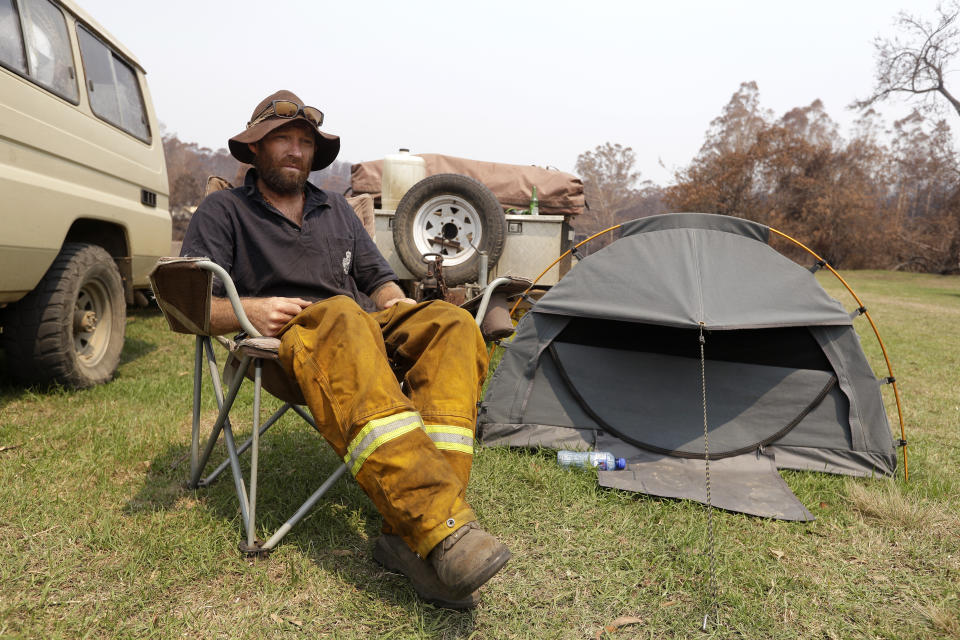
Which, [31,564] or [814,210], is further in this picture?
[814,210]

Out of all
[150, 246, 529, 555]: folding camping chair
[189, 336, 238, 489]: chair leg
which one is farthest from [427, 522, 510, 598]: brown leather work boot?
[189, 336, 238, 489]: chair leg

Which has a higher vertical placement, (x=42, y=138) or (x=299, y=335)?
(x=42, y=138)

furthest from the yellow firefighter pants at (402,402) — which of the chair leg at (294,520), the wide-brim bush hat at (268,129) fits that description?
the wide-brim bush hat at (268,129)

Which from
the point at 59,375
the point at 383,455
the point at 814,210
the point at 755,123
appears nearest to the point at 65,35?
the point at 59,375

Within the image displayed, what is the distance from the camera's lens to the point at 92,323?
3.55 metres

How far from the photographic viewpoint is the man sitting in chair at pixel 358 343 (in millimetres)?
1508

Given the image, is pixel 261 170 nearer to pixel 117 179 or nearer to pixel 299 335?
pixel 299 335

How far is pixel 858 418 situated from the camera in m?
2.82

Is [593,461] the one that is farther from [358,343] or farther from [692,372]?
[358,343]

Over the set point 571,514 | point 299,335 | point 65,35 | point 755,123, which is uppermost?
point 755,123

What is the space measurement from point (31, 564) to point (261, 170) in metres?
1.52

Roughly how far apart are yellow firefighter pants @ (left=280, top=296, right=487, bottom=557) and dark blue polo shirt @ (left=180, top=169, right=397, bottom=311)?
44cm

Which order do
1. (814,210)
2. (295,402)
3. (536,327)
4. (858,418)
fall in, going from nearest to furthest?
(295,402) → (858,418) → (536,327) → (814,210)

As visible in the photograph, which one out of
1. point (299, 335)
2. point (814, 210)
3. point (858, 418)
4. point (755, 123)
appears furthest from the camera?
point (755, 123)
